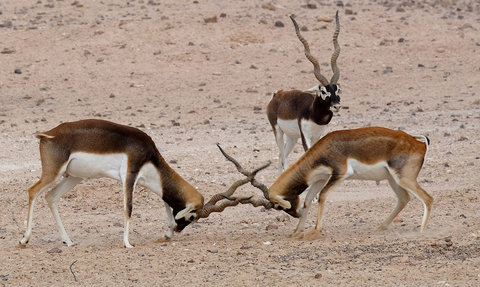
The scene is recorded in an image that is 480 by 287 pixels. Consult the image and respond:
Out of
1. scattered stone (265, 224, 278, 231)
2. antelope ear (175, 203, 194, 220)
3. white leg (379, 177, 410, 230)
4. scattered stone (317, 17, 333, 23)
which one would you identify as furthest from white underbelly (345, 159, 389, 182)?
scattered stone (317, 17, 333, 23)

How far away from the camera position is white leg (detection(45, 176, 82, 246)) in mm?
11281

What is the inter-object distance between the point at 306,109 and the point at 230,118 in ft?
18.3

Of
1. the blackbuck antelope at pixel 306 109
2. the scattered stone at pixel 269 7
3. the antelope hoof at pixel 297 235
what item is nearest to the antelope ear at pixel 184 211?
the antelope hoof at pixel 297 235

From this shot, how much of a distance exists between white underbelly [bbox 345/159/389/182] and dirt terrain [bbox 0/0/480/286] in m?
0.68

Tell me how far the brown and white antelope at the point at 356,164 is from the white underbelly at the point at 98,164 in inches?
66.1

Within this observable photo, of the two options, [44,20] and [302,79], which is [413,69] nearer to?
[302,79]

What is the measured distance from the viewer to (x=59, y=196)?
37.9 feet

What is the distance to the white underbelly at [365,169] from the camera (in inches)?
439

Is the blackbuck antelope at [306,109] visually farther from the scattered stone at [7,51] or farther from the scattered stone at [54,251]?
the scattered stone at [7,51]

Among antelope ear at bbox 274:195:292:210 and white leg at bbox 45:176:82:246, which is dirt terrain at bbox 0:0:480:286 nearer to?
white leg at bbox 45:176:82:246

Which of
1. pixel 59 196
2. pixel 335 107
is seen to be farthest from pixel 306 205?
pixel 59 196

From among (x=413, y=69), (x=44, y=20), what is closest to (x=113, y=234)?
(x=413, y=69)

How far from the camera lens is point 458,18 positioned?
26.8m

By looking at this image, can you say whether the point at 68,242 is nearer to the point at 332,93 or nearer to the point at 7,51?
the point at 332,93
